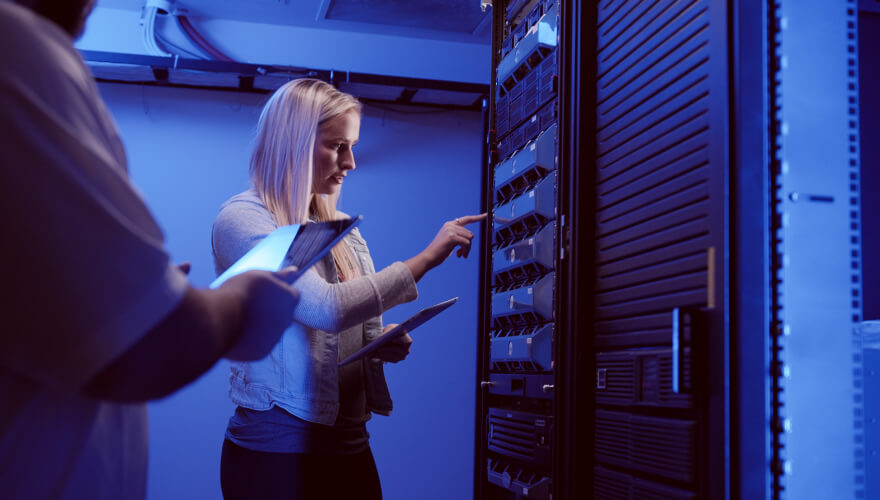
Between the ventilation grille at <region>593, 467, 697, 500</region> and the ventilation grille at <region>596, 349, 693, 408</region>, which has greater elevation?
the ventilation grille at <region>596, 349, 693, 408</region>

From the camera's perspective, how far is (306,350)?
5.31 ft

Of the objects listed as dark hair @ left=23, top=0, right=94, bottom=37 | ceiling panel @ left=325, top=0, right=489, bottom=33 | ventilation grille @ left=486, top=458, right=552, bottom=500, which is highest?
ceiling panel @ left=325, top=0, right=489, bottom=33

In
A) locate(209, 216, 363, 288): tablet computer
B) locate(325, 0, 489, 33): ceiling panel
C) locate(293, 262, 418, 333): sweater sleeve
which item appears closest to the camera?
locate(209, 216, 363, 288): tablet computer

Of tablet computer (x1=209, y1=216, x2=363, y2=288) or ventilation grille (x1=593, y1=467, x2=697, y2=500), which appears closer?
tablet computer (x1=209, y1=216, x2=363, y2=288)

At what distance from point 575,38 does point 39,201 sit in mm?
1453

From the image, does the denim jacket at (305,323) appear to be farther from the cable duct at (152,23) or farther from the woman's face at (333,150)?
the cable duct at (152,23)

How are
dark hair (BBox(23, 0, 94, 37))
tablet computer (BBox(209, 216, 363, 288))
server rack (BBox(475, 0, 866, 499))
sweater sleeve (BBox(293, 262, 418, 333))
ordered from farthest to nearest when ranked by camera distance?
sweater sleeve (BBox(293, 262, 418, 333)) → server rack (BBox(475, 0, 866, 499)) → tablet computer (BBox(209, 216, 363, 288)) → dark hair (BBox(23, 0, 94, 37))

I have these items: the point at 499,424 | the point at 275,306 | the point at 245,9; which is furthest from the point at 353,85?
the point at 275,306

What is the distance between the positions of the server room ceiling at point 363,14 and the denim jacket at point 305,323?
116 inches

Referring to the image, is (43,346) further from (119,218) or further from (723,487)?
(723,487)

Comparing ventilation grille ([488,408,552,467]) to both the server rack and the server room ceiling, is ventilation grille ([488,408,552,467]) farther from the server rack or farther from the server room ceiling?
the server room ceiling

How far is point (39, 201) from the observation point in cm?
54

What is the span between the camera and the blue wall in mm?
4383

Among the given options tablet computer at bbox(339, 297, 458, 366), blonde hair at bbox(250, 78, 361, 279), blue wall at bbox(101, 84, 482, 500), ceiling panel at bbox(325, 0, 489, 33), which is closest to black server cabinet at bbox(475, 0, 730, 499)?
tablet computer at bbox(339, 297, 458, 366)
